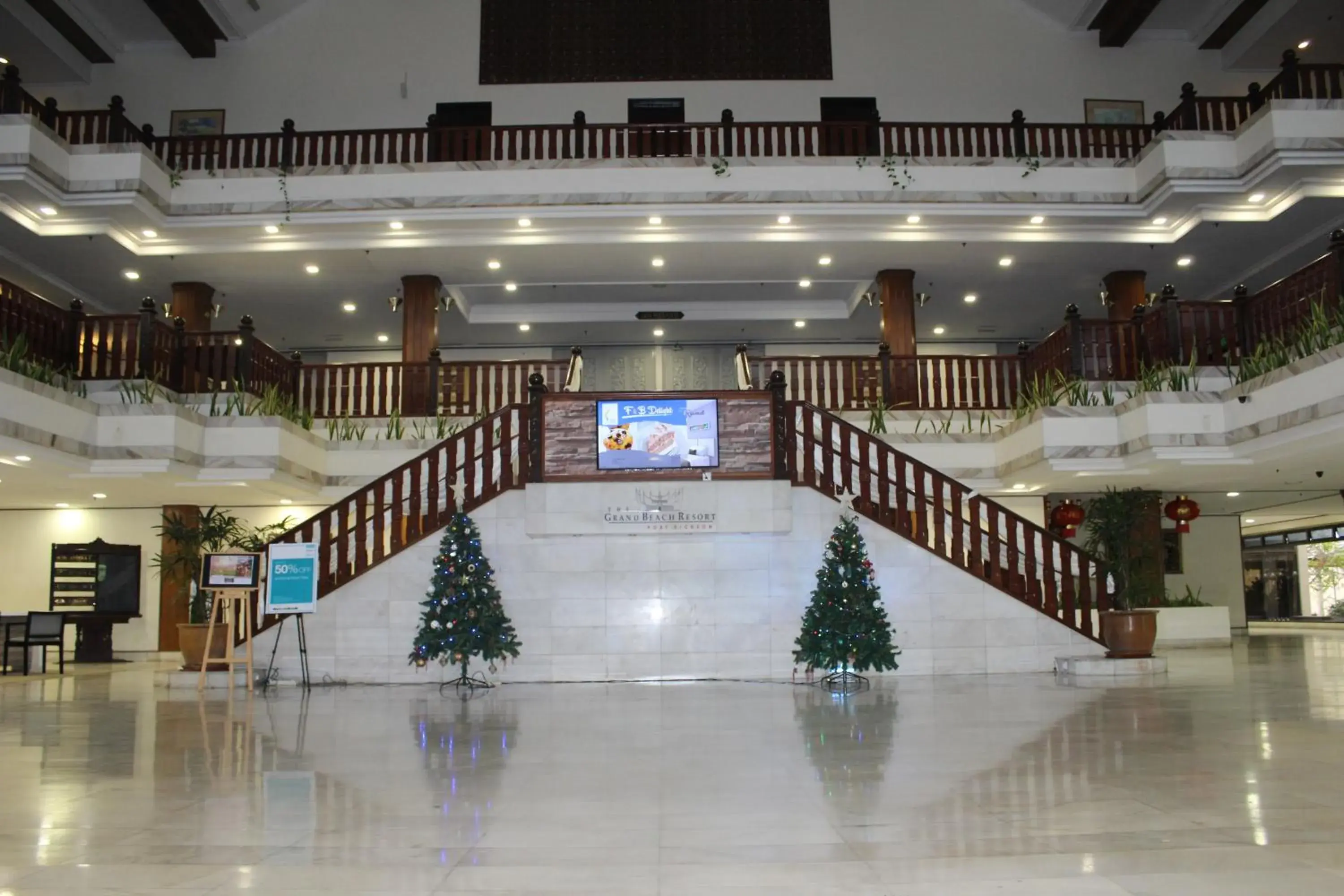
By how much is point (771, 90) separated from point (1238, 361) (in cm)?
839

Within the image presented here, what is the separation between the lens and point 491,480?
1078cm

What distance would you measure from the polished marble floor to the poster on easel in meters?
1.85

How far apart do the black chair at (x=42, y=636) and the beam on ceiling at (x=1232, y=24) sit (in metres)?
18.1

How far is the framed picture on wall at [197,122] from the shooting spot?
16906 mm

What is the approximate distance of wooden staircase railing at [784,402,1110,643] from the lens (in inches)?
412

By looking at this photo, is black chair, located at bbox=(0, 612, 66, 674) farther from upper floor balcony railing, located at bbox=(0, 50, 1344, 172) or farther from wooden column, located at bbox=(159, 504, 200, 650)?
upper floor balcony railing, located at bbox=(0, 50, 1344, 172)

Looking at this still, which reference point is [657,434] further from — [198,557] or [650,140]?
[650,140]

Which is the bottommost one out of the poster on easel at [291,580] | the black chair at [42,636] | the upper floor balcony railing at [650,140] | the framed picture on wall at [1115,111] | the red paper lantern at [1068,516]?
the black chair at [42,636]

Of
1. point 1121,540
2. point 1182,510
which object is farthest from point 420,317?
point 1182,510

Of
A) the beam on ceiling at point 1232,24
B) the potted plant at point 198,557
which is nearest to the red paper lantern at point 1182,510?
the beam on ceiling at point 1232,24

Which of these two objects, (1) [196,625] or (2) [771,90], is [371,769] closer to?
(1) [196,625]

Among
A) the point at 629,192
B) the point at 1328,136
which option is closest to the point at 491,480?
the point at 629,192

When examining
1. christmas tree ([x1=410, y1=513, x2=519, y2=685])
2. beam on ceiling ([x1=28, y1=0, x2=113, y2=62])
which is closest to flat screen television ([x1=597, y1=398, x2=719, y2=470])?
christmas tree ([x1=410, y1=513, x2=519, y2=685])

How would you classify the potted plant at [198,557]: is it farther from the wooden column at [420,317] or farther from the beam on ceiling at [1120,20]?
the beam on ceiling at [1120,20]
